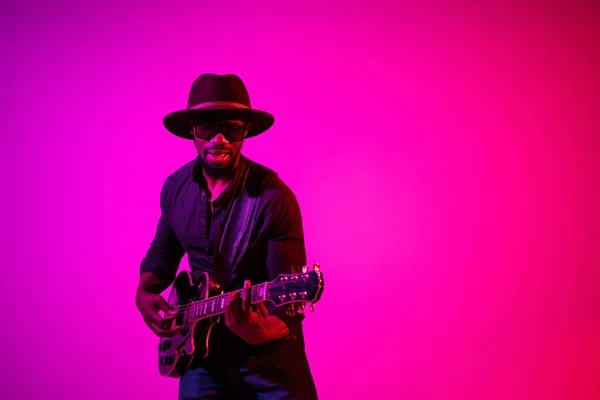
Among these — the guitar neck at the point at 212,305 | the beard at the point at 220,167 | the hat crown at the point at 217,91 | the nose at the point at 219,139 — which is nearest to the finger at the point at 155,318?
the guitar neck at the point at 212,305

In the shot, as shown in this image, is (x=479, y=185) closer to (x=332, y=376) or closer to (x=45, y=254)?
(x=332, y=376)

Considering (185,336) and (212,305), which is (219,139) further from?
(185,336)

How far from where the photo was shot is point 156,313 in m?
2.60

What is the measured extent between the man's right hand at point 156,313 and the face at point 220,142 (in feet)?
2.22

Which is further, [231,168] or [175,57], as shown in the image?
[175,57]

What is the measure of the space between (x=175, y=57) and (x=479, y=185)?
7.20 ft

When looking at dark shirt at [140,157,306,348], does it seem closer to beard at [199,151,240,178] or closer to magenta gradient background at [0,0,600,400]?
beard at [199,151,240,178]

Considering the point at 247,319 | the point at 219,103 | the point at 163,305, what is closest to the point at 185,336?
the point at 163,305

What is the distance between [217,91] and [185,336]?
3.55ft

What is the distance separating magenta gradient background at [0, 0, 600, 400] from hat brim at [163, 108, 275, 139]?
0.97 m

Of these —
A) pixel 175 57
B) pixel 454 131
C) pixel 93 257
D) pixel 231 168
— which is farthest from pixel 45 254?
pixel 454 131

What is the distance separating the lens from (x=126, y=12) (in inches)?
153

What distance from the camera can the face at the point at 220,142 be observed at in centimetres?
246

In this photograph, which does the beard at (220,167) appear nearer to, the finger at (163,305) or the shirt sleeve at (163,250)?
the shirt sleeve at (163,250)
